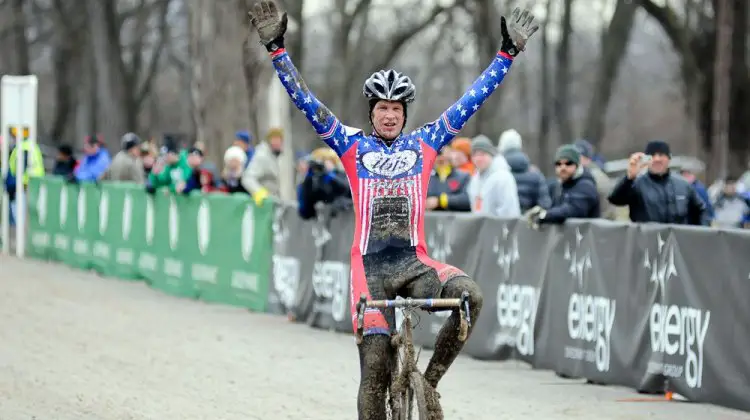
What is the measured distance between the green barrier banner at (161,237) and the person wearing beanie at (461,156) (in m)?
2.57

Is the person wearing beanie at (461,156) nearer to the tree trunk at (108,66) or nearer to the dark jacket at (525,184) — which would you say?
the dark jacket at (525,184)

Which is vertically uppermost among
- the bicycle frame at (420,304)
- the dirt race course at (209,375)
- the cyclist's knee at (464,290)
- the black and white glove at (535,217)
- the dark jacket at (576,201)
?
the dark jacket at (576,201)

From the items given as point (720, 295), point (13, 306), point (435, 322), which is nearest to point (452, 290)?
point (720, 295)

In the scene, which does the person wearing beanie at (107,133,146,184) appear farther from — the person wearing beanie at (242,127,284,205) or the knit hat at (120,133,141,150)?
the person wearing beanie at (242,127,284,205)

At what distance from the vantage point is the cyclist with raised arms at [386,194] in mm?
7727

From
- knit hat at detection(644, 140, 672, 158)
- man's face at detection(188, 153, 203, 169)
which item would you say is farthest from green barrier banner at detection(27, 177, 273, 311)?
knit hat at detection(644, 140, 672, 158)

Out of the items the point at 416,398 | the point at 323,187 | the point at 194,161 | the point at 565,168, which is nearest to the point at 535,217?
the point at 565,168

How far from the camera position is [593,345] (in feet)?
38.9

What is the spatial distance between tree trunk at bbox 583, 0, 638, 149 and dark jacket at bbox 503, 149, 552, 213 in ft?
64.9

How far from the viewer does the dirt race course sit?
1026 cm

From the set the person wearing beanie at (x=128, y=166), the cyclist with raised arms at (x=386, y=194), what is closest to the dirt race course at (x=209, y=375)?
the cyclist with raised arms at (x=386, y=194)

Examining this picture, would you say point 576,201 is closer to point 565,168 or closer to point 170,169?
point 565,168

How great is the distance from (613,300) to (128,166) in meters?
13.2

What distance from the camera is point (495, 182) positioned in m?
14.1
